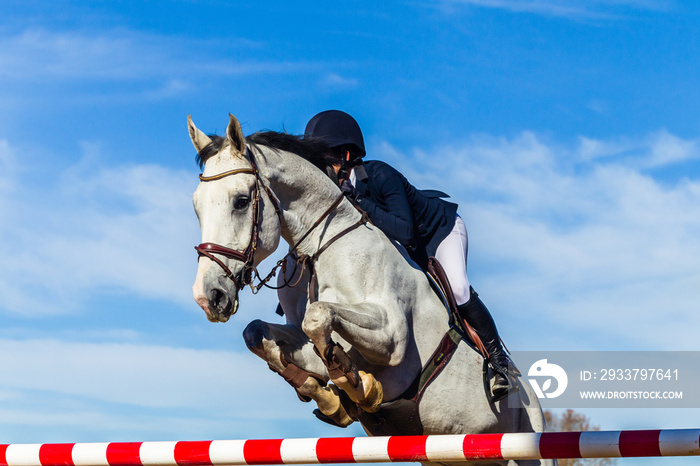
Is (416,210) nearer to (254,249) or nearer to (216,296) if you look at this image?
(254,249)

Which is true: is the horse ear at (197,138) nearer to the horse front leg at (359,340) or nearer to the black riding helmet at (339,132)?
the black riding helmet at (339,132)

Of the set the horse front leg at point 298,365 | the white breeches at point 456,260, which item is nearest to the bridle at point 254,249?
the horse front leg at point 298,365

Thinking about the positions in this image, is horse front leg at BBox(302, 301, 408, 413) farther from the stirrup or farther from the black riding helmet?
the black riding helmet

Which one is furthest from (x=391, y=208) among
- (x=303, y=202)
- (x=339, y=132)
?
(x=339, y=132)

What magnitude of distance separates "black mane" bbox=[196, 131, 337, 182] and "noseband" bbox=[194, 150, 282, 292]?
34 centimetres

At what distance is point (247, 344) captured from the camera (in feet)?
19.0

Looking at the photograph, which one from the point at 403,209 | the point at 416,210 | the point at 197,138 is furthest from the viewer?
the point at 416,210

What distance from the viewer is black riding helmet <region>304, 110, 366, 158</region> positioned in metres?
6.39

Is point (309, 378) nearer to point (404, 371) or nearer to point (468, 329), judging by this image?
point (404, 371)

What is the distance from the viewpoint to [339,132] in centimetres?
641

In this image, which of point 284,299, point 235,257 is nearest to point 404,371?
point 284,299

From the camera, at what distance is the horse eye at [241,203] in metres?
5.43

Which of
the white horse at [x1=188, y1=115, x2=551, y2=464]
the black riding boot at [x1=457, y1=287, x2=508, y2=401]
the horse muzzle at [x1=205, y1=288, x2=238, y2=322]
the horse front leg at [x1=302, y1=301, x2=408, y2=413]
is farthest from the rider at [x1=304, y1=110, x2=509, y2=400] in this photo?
the horse muzzle at [x1=205, y1=288, x2=238, y2=322]

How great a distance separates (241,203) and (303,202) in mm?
635
